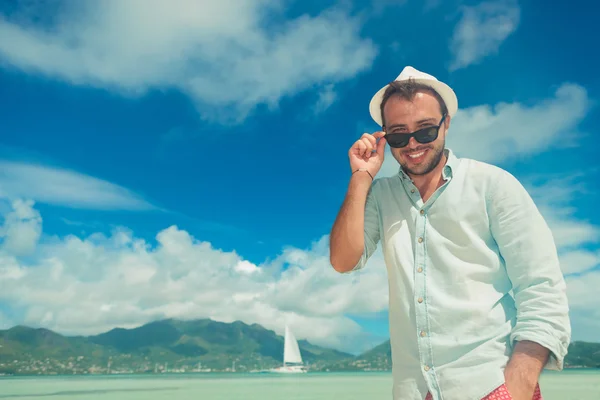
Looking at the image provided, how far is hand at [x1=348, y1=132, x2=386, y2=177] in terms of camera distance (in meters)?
2.77

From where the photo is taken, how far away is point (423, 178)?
106 inches

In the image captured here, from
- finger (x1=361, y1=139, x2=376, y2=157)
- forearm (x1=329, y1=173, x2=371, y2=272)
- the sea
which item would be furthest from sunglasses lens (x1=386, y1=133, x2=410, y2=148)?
the sea

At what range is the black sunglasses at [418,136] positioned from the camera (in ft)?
8.63

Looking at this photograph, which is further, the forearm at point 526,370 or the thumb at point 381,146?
the thumb at point 381,146

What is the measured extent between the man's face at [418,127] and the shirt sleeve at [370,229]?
273 millimetres

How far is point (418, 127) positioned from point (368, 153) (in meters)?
0.30

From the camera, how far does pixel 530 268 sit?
2213 millimetres

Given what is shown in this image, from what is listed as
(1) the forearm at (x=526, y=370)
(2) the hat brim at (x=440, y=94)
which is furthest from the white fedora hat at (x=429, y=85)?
(1) the forearm at (x=526, y=370)

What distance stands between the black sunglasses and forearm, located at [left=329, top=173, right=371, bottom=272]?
24 centimetres

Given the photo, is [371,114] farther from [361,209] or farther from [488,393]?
[488,393]

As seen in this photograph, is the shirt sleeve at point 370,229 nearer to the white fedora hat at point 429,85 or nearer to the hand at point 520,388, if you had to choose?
the white fedora hat at point 429,85

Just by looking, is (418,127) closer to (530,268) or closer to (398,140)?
(398,140)

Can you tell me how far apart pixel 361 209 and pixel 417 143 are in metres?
0.45

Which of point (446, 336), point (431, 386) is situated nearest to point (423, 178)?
point (446, 336)
